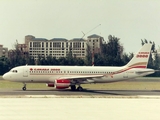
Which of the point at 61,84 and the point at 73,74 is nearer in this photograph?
the point at 61,84

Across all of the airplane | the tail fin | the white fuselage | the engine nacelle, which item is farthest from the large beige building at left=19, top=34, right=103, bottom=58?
the engine nacelle

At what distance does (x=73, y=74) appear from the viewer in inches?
1676

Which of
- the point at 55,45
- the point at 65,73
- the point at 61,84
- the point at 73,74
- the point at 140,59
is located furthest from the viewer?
the point at 55,45

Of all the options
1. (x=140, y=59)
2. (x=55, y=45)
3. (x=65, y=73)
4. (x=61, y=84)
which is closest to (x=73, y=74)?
(x=65, y=73)

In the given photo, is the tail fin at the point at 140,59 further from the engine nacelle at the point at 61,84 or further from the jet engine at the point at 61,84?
→ the engine nacelle at the point at 61,84

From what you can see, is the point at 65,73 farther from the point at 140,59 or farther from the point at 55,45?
the point at 55,45

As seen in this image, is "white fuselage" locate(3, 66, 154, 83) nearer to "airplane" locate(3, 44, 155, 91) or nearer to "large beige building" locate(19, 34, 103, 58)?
"airplane" locate(3, 44, 155, 91)
